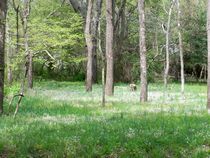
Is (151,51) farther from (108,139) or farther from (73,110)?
(108,139)

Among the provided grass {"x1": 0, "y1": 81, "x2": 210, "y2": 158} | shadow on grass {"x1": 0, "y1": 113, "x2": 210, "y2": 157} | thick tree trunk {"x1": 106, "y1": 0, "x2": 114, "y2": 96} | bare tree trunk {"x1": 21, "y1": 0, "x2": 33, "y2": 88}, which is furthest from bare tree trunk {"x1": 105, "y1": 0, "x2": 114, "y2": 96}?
shadow on grass {"x1": 0, "y1": 113, "x2": 210, "y2": 157}

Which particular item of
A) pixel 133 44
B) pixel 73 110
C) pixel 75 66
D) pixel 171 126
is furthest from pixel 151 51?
pixel 171 126

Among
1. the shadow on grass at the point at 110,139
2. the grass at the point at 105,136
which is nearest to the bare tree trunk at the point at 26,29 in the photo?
the grass at the point at 105,136

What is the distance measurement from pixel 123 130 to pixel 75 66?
49379mm

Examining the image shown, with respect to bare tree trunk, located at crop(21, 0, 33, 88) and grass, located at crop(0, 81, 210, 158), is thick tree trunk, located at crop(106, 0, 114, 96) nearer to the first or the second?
bare tree trunk, located at crop(21, 0, 33, 88)

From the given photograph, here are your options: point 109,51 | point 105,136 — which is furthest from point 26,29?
point 105,136

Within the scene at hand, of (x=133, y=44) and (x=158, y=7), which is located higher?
(x=158, y=7)

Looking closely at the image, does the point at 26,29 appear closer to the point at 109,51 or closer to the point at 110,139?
the point at 109,51

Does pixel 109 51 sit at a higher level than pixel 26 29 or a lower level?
lower

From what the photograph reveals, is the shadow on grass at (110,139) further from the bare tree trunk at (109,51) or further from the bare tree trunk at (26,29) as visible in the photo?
the bare tree trunk at (109,51)

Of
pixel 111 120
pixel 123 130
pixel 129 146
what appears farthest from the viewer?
pixel 111 120

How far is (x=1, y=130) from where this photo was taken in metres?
11.9

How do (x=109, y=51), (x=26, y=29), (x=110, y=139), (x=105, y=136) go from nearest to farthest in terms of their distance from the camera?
(x=110, y=139), (x=105, y=136), (x=26, y=29), (x=109, y=51)

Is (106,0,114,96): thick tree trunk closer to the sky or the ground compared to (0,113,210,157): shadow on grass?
closer to the sky
